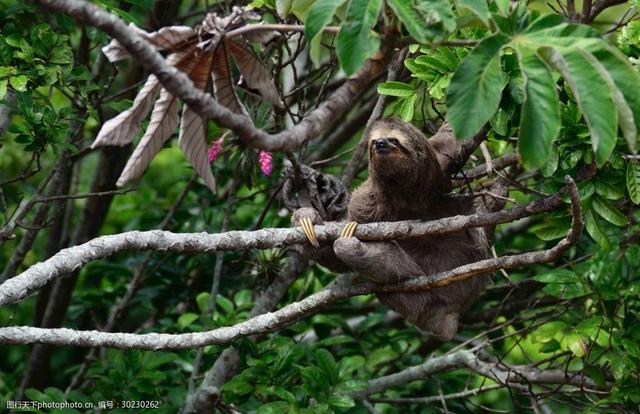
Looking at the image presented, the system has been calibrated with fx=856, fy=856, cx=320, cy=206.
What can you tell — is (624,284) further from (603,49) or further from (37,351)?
(37,351)

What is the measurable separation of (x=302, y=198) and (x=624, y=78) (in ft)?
10.2

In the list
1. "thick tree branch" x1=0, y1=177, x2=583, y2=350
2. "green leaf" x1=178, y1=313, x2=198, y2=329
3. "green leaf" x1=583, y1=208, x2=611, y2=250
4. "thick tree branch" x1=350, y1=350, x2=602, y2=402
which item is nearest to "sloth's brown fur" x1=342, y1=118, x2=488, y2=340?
"thick tree branch" x1=350, y1=350, x2=602, y2=402

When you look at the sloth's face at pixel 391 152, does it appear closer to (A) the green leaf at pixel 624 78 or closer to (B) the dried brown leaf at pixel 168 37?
(B) the dried brown leaf at pixel 168 37

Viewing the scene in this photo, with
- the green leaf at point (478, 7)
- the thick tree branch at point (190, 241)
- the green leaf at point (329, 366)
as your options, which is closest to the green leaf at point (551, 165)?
the thick tree branch at point (190, 241)

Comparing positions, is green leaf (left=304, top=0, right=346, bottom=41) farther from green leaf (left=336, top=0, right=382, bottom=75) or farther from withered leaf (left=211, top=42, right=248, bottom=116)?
withered leaf (left=211, top=42, right=248, bottom=116)

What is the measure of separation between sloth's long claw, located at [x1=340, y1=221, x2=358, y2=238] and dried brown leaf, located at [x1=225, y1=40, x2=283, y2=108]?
1793 millimetres

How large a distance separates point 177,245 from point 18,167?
207 inches

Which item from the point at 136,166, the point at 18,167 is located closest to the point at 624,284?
the point at 136,166

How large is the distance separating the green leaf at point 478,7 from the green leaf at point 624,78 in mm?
427

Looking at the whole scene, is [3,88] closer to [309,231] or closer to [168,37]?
[309,231]

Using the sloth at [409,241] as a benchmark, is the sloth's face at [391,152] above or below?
above

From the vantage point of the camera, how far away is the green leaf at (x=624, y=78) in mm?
3033

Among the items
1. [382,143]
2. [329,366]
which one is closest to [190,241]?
[382,143]

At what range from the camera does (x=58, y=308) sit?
25.0 feet
